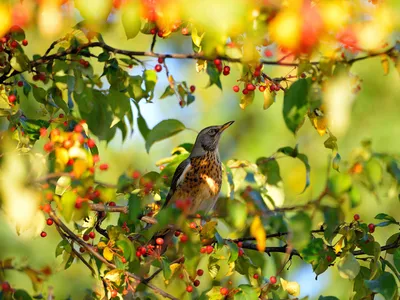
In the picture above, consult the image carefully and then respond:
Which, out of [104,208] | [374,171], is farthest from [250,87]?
[374,171]

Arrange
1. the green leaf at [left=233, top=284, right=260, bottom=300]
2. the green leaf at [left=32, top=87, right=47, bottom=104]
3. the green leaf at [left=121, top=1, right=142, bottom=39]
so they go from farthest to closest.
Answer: the green leaf at [left=32, top=87, right=47, bottom=104]
the green leaf at [left=233, top=284, right=260, bottom=300]
the green leaf at [left=121, top=1, right=142, bottom=39]


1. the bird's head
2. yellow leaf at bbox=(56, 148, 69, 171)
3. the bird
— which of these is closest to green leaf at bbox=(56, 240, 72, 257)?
yellow leaf at bbox=(56, 148, 69, 171)

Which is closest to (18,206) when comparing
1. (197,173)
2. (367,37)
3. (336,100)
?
(336,100)

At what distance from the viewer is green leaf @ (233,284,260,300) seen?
277cm

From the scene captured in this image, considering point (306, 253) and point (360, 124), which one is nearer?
point (306, 253)

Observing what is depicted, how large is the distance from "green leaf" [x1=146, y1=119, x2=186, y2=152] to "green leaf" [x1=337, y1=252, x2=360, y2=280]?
1114 mm

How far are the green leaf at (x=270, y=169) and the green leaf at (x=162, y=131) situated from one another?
0.41m

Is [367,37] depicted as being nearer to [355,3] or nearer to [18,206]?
[355,3]

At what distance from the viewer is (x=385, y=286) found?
2549mm

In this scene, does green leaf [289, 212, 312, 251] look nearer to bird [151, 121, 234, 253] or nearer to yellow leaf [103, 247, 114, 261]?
yellow leaf [103, 247, 114, 261]

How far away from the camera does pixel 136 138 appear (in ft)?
28.0

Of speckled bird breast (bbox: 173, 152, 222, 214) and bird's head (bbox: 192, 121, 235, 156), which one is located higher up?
bird's head (bbox: 192, 121, 235, 156)

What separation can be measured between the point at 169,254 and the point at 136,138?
15.8ft

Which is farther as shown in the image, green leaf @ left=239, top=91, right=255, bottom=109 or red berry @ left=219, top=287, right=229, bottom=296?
green leaf @ left=239, top=91, right=255, bottom=109
